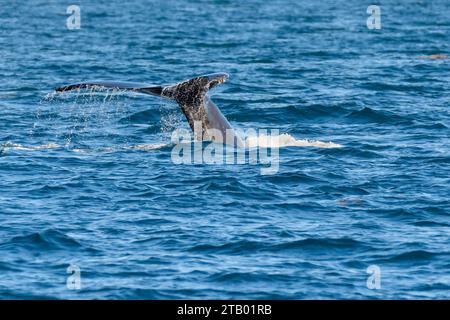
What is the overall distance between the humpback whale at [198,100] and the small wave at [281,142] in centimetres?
95

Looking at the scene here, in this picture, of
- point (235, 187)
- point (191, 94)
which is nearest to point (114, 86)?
point (191, 94)

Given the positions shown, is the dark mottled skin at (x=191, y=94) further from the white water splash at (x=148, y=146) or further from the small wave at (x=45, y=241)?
the small wave at (x=45, y=241)

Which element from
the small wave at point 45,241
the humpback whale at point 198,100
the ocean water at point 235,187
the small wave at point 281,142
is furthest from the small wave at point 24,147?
the small wave at point 45,241

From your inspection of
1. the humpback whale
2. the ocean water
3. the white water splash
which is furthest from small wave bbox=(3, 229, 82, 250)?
the white water splash

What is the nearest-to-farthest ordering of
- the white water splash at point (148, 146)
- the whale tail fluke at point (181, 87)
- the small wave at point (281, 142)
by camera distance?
the whale tail fluke at point (181, 87) → the white water splash at point (148, 146) → the small wave at point (281, 142)

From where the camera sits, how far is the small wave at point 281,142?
26.0 meters

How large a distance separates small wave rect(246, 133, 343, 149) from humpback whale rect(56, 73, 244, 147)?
0.95m

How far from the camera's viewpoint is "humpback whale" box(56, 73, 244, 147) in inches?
866

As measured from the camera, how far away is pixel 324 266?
17.0m

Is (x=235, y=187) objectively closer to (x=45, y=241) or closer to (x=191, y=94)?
(x=191, y=94)

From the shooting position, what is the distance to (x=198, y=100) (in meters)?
23.4

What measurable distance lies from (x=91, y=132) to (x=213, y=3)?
52.9 m

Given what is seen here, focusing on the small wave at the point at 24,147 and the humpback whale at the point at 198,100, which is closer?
the humpback whale at the point at 198,100

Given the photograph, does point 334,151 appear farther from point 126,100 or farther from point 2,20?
point 2,20
